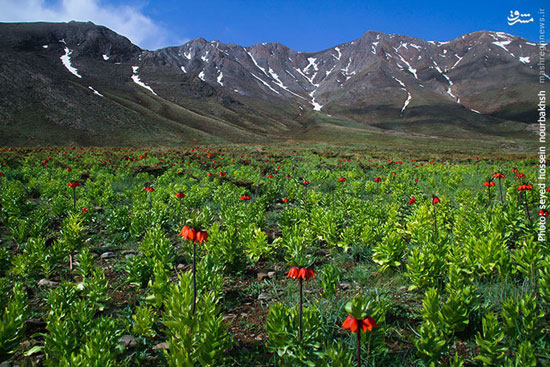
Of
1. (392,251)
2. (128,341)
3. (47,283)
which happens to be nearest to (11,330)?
(128,341)

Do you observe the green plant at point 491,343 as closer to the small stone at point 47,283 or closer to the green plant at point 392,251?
the green plant at point 392,251

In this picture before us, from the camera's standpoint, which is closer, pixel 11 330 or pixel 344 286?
pixel 11 330

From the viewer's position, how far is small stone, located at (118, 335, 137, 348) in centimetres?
332

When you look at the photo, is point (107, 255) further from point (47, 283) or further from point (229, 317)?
point (229, 317)

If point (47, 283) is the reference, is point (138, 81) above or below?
above

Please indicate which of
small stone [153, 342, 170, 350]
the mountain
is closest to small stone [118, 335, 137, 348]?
small stone [153, 342, 170, 350]

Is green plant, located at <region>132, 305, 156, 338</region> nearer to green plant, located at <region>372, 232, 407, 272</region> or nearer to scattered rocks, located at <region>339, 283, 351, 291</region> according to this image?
scattered rocks, located at <region>339, 283, 351, 291</region>

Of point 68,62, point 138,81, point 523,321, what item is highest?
point 68,62

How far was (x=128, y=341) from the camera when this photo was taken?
3.39m

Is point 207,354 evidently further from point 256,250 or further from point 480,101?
point 480,101

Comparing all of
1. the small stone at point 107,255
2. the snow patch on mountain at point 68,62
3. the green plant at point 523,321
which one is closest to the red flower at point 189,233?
the green plant at point 523,321

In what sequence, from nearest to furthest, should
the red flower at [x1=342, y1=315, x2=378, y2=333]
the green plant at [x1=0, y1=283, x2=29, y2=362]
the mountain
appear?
the red flower at [x1=342, y1=315, x2=378, y2=333], the green plant at [x1=0, y1=283, x2=29, y2=362], the mountain

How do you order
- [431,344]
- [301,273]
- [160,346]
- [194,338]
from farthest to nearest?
[160,346]
[301,273]
[194,338]
[431,344]

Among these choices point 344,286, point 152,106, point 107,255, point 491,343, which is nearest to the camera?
point 491,343
